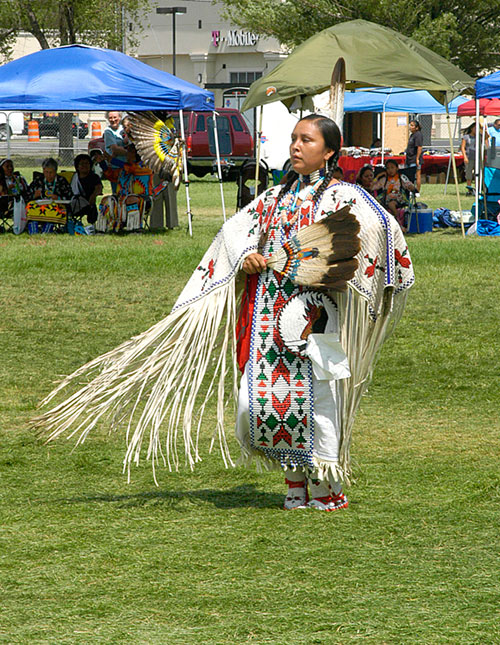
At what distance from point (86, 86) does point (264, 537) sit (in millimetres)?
9738

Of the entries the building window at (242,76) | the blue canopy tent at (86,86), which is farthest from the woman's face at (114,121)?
the building window at (242,76)

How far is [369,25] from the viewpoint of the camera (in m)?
12.6

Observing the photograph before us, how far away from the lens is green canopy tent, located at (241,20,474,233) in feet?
38.8

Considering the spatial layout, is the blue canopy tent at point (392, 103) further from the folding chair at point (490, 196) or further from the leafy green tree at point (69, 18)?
the leafy green tree at point (69, 18)

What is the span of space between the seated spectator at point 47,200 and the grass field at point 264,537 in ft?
21.5

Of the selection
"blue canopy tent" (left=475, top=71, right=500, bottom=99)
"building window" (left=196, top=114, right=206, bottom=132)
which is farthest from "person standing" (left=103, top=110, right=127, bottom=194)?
"building window" (left=196, top=114, right=206, bottom=132)

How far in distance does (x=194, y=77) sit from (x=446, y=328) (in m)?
39.5

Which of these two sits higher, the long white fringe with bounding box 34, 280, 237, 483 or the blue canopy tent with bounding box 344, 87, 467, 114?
the blue canopy tent with bounding box 344, 87, 467, 114

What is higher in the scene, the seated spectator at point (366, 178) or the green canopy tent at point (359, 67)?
the green canopy tent at point (359, 67)

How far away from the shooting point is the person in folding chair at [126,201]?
1306 cm

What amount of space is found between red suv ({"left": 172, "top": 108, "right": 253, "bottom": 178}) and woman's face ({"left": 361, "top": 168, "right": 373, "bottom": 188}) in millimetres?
9749

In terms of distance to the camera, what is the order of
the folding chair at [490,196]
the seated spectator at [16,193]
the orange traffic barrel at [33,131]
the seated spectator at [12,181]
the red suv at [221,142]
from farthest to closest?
the orange traffic barrel at [33,131]
the red suv at [221,142]
the folding chair at [490,196]
the seated spectator at [12,181]
the seated spectator at [16,193]

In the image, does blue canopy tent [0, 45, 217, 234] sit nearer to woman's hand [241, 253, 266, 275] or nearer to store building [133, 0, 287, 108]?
woman's hand [241, 253, 266, 275]

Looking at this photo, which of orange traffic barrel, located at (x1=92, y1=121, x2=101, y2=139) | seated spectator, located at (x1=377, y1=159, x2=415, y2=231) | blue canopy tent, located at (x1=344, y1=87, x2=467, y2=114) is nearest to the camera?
seated spectator, located at (x1=377, y1=159, x2=415, y2=231)
